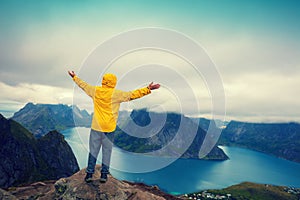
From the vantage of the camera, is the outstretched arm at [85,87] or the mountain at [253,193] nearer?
the outstretched arm at [85,87]

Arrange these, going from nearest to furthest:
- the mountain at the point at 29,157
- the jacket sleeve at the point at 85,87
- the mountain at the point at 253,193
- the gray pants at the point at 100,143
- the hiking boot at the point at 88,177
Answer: the jacket sleeve at the point at 85,87 → the gray pants at the point at 100,143 → the hiking boot at the point at 88,177 → the mountain at the point at 253,193 → the mountain at the point at 29,157

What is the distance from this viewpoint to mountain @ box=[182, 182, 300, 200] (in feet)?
470

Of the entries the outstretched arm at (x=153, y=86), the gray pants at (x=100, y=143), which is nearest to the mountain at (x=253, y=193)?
the gray pants at (x=100, y=143)

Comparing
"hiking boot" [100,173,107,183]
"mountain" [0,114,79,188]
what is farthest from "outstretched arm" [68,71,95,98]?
"mountain" [0,114,79,188]

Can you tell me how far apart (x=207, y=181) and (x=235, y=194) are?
29.8m

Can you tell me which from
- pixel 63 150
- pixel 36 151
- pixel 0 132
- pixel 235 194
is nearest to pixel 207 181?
pixel 235 194

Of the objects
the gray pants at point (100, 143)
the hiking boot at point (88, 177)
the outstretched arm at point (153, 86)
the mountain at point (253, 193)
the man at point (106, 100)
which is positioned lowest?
the mountain at point (253, 193)

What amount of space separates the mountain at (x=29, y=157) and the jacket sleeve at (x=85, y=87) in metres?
159

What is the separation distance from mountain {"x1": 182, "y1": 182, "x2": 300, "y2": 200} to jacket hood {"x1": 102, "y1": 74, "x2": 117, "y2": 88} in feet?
465

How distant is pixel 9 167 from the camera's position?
147m

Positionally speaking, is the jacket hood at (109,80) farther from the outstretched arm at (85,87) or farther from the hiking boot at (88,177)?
the hiking boot at (88,177)

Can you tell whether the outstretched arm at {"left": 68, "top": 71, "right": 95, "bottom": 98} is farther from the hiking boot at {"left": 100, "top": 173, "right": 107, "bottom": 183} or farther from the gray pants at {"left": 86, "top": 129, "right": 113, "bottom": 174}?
the hiking boot at {"left": 100, "top": 173, "right": 107, "bottom": 183}

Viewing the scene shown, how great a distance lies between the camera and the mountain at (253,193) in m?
143

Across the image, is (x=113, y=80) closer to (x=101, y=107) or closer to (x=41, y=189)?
(x=101, y=107)
